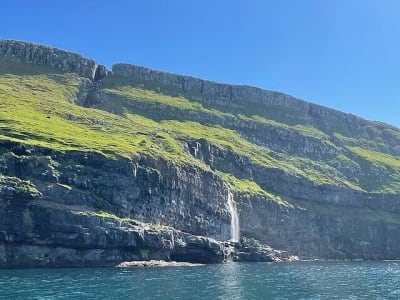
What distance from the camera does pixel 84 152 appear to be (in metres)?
148

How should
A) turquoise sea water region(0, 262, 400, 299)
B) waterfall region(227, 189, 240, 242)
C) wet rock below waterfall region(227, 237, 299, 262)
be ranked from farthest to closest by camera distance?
waterfall region(227, 189, 240, 242) < wet rock below waterfall region(227, 237, 299, 262) < turquoise sea water region(0, 262, 400, 299)

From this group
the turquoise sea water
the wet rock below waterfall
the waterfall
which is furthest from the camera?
the waterfall

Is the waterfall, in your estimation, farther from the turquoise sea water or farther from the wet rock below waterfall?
the turquoise sea water

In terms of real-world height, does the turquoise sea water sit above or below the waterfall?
below

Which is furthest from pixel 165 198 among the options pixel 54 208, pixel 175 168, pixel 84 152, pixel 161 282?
pixel 161 282

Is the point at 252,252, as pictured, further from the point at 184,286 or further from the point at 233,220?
the point at 184,286

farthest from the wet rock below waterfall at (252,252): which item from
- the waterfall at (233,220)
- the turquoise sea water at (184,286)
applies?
the turquoise sea water at (184,286)

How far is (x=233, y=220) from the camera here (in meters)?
186

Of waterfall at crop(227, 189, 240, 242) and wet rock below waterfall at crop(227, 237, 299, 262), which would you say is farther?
waterfall at crop(227, 189, 240, 242)

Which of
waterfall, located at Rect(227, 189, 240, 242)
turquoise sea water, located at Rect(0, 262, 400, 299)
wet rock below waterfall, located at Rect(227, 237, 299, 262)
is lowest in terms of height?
turquoise sea water, located at Rect(0, 262, 400, 299)

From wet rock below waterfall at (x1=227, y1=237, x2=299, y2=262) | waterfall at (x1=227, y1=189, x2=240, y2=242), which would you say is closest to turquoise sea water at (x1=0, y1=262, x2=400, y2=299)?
wet rock below waterfall at (x1=227, y1=237, x2=299, y2=262)

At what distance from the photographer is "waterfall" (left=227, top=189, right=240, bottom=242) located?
597 ft

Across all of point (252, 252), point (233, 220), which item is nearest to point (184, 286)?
point (252, 252)

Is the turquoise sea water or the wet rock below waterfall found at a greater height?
the wet rock below waterfall
